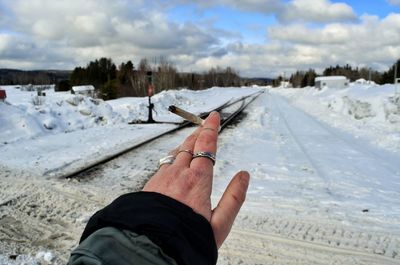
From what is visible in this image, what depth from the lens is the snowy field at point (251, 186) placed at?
5000 mm

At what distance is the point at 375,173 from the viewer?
31.4ft

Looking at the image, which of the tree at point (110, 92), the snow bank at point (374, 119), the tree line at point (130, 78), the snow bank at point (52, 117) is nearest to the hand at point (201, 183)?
the snow bank at point (52, 117)

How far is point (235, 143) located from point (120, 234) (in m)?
12.2

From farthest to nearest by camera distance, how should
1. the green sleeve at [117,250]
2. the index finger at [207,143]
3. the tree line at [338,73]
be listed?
the tree line at [338,73]
the index finger at [207,143]
the green sleeve at [117,250]

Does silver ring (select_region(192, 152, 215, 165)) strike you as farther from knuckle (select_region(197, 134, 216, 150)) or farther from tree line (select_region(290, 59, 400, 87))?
tree line (select_region(290, 59, 400, 87))

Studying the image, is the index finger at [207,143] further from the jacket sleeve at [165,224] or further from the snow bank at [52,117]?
the snow bank at [52,117]

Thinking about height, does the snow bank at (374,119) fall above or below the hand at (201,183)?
below

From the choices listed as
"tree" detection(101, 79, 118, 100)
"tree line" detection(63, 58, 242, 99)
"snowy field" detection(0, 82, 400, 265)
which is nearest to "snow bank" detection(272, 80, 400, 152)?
"snowy field" detection(0, 82, 400, 265)

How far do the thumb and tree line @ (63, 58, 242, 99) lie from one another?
52.2m

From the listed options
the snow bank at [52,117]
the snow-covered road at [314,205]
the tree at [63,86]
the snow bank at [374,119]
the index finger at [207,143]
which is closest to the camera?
the index finger at [207,143]

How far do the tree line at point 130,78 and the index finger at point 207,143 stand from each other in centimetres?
5207

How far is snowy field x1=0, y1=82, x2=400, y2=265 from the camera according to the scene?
16.4 ft

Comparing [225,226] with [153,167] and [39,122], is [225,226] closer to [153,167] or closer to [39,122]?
[153,167]

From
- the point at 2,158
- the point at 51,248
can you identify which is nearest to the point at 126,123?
the point at 2,158
